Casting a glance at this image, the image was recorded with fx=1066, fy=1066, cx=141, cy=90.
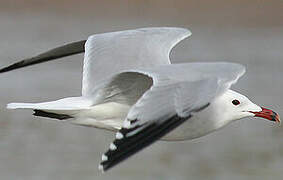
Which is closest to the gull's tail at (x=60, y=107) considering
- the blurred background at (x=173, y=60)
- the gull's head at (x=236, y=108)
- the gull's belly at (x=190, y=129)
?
the gull's belly at (x=190, y=129)

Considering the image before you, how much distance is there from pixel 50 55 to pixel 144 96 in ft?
5.44

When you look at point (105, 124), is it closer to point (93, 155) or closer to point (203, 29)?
point (93, 155)

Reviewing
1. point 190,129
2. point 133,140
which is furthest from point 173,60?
point 133,140

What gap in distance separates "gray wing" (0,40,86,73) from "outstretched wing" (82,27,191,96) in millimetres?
240

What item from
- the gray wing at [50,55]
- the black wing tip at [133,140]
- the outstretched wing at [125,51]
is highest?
the black wing tip at [133,140]

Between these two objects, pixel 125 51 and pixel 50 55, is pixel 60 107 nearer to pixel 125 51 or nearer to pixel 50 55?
pixel 125 51

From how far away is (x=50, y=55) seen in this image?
656cm

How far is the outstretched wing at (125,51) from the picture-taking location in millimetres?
6199

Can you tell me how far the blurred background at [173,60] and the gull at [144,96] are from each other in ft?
5.72

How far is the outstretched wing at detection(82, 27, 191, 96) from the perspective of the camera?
244 inches

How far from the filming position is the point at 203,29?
41.3 feet

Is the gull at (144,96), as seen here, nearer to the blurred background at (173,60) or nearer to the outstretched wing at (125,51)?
the outstretched wing at (125,51)

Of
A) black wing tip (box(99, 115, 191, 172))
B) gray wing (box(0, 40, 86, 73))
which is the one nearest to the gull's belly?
black wing tip (box(99, 115, 191, 172))

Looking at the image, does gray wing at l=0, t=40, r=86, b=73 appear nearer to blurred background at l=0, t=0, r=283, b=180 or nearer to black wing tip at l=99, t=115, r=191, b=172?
blurred background at l=0, t=0, r=283, b=180
